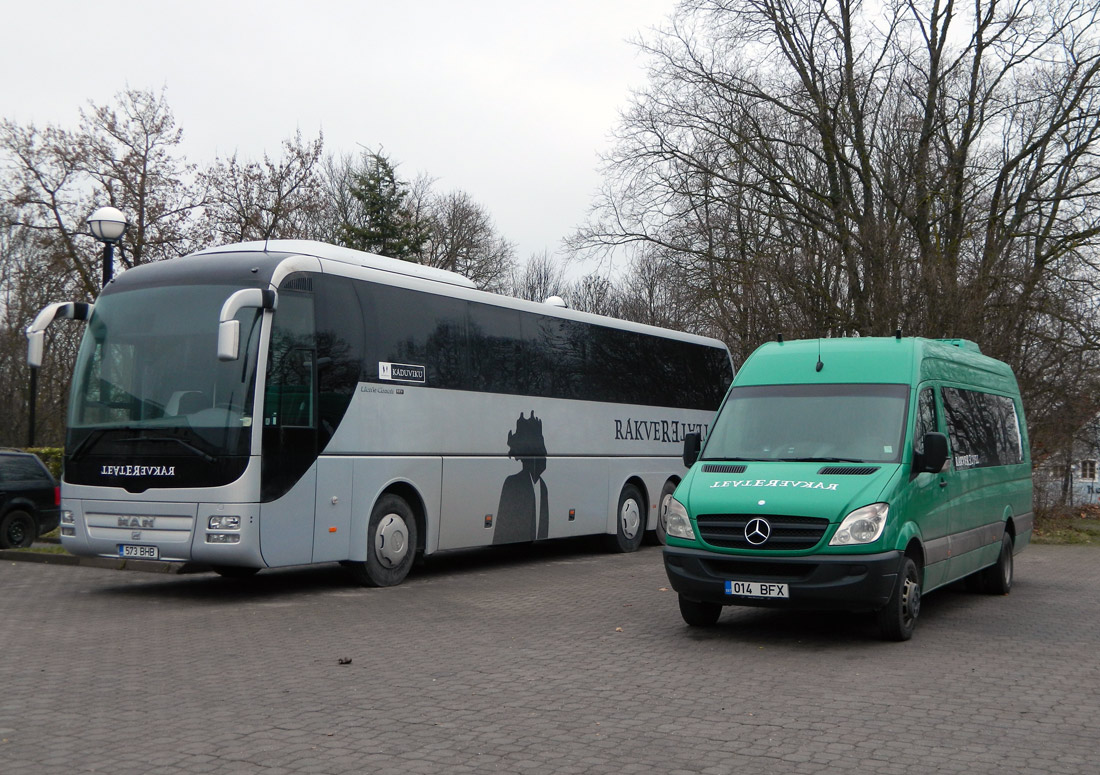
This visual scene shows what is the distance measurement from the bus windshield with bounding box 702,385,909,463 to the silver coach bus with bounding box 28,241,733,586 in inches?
168

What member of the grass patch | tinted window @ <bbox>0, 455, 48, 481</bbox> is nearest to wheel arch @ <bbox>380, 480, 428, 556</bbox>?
tinted window @ <bbox>0, 455, 48, 481</bbox>

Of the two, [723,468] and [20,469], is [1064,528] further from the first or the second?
[20,469]

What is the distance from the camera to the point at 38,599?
1230 centimetres

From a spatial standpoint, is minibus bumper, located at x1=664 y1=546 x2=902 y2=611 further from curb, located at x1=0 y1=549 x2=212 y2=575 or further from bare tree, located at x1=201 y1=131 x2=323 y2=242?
bare tree, located at x1=201 y1=131 x2=323 y2=242

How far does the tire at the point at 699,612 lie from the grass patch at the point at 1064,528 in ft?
45.2

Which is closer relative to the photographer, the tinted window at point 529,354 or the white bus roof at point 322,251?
the white bus roof at point 322,251

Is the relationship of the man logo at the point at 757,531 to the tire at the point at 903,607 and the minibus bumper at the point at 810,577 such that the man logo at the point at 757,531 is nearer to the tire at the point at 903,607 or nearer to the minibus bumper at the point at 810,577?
the minibus bumper at the point at 810,577

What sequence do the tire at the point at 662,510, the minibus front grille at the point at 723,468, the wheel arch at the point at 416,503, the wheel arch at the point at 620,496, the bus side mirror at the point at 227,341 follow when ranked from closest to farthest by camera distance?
1. the minibus front grille at the point at 723,468
2. the bus side mirror at the point at 227,341
3. the wheel arch at the point at 416,503
4. the wheel arch at the point at 620,496
5. the tire at the point at 662,510

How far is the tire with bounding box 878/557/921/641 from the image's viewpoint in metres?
9.27

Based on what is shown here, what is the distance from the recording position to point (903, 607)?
9469mm

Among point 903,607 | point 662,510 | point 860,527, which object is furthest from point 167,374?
point 662,510

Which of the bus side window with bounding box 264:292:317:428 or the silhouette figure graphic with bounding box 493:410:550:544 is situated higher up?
the bus side window with bounding box 264:292:317:428

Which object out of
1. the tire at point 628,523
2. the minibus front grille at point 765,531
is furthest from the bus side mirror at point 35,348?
the tire at point 628,523

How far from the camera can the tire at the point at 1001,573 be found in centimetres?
1286
